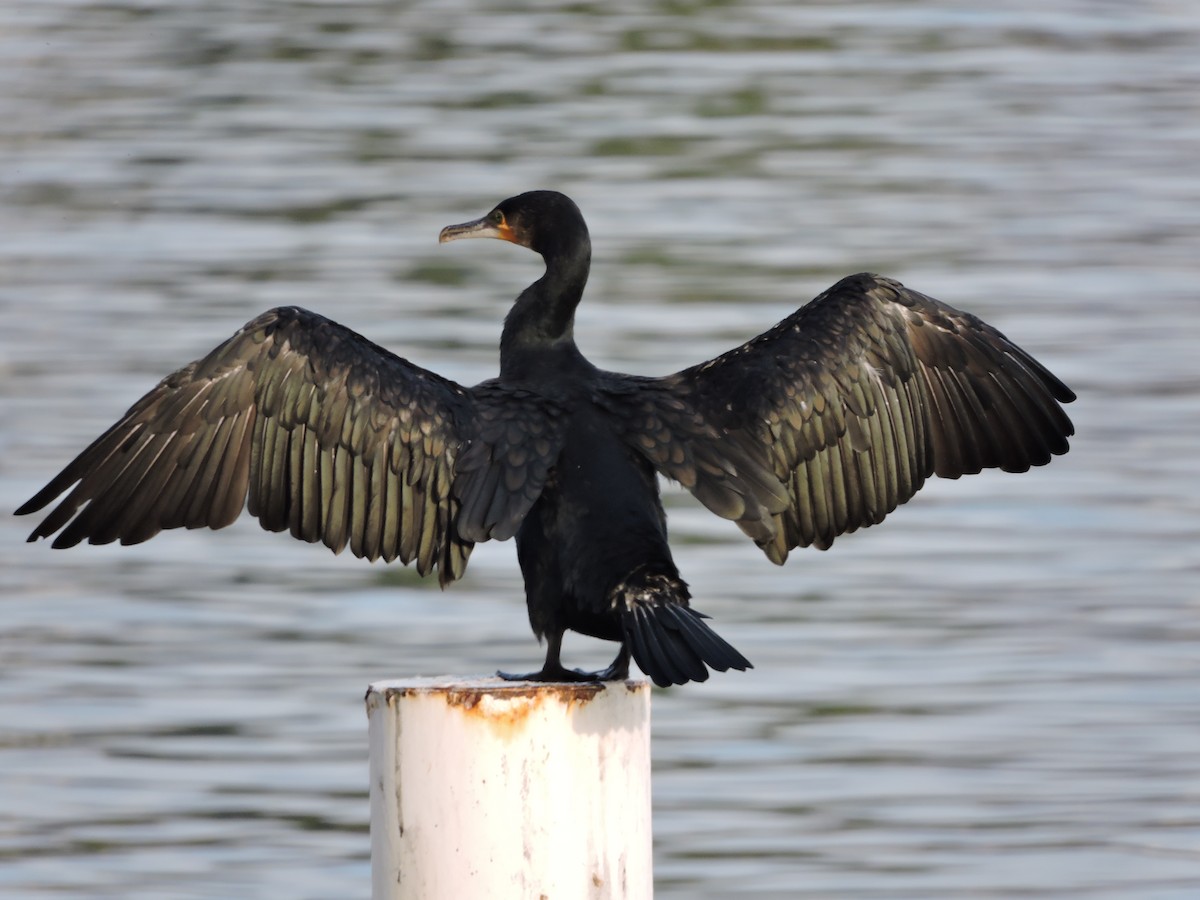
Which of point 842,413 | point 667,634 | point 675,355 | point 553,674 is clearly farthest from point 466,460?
point 675,355

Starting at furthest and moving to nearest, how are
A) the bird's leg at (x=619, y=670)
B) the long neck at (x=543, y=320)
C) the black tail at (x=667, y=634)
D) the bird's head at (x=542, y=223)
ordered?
the bird's head at (x=542, y=223)
the long neck at (x=543, y=320)
the bird's leg at (x=619, y=670)
the black tail at (x=667, y=634)

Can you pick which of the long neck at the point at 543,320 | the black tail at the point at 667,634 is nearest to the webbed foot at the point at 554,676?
the black tail at the point at 667,634

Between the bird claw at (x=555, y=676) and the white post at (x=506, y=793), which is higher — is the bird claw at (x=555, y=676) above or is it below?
above

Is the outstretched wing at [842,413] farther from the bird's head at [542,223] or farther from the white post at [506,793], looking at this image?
the white post at [506,793]

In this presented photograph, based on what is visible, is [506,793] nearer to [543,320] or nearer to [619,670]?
[619,670]

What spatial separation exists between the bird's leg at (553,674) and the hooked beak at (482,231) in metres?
1.17

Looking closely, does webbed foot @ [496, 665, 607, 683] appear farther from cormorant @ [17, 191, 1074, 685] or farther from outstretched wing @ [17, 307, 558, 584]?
outstretched wing @ [17, 307, 558, 584]

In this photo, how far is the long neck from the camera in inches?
219

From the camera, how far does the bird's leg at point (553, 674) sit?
4.89 metres

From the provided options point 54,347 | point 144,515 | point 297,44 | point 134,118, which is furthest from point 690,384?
point 297,44

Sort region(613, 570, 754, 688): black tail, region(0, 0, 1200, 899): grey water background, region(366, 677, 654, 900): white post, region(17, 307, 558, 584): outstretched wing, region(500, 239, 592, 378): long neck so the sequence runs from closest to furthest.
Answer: region(366, 677, 654, 900): white post → region(613, 570, 754, 688): black tail → region(17, 307, 558, 584): outstretched wing → region(500, 239, 592, 378): long neck → region(0, 0, 1200, 899): grey water background

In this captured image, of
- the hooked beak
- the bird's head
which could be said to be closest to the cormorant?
the bird's head

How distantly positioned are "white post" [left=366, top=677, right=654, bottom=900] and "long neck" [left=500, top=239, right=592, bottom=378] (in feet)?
4.49

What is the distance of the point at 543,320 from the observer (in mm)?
5566
